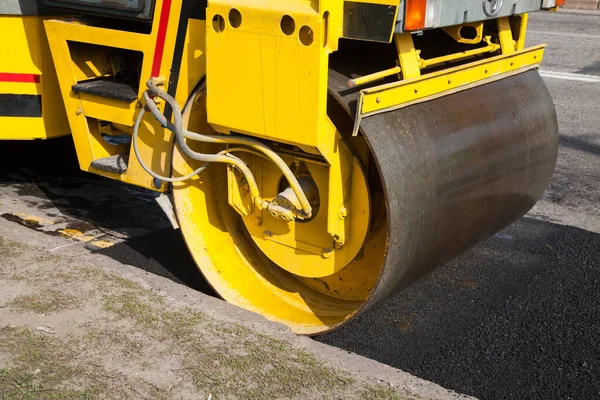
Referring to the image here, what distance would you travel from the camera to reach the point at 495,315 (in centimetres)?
346

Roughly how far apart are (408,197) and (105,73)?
177 centimetres

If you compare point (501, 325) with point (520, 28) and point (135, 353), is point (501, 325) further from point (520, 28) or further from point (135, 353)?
point (135, 353)

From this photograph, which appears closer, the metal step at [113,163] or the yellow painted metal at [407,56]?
the yellow painted metal at [407,56]

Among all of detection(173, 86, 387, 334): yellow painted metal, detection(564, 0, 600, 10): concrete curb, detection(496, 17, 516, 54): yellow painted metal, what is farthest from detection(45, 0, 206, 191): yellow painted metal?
detection(564, 0, 600, 10): concrete curb

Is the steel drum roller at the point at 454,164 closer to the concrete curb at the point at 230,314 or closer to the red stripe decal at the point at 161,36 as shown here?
the concrete curb at the point at 230,314

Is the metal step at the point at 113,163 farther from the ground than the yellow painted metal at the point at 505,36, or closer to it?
closer to it

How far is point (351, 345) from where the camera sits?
10.6ft

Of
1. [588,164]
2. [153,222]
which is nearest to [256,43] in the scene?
[153,222]

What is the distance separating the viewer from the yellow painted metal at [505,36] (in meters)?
3.44

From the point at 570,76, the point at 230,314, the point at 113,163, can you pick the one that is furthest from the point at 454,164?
the point at 570,76

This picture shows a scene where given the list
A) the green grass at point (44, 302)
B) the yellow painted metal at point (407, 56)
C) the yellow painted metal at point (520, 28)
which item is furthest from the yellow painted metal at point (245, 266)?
the yellow painted metal at point (520, 28)

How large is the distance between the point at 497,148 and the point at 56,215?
2.64 metres

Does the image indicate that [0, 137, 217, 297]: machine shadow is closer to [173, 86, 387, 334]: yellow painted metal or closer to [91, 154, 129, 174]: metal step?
[173, 86, 387, 334]: yellow painted metal

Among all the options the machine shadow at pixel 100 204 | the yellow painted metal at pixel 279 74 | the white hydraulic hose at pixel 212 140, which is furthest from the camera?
the machine shadow at pixel 100 204
